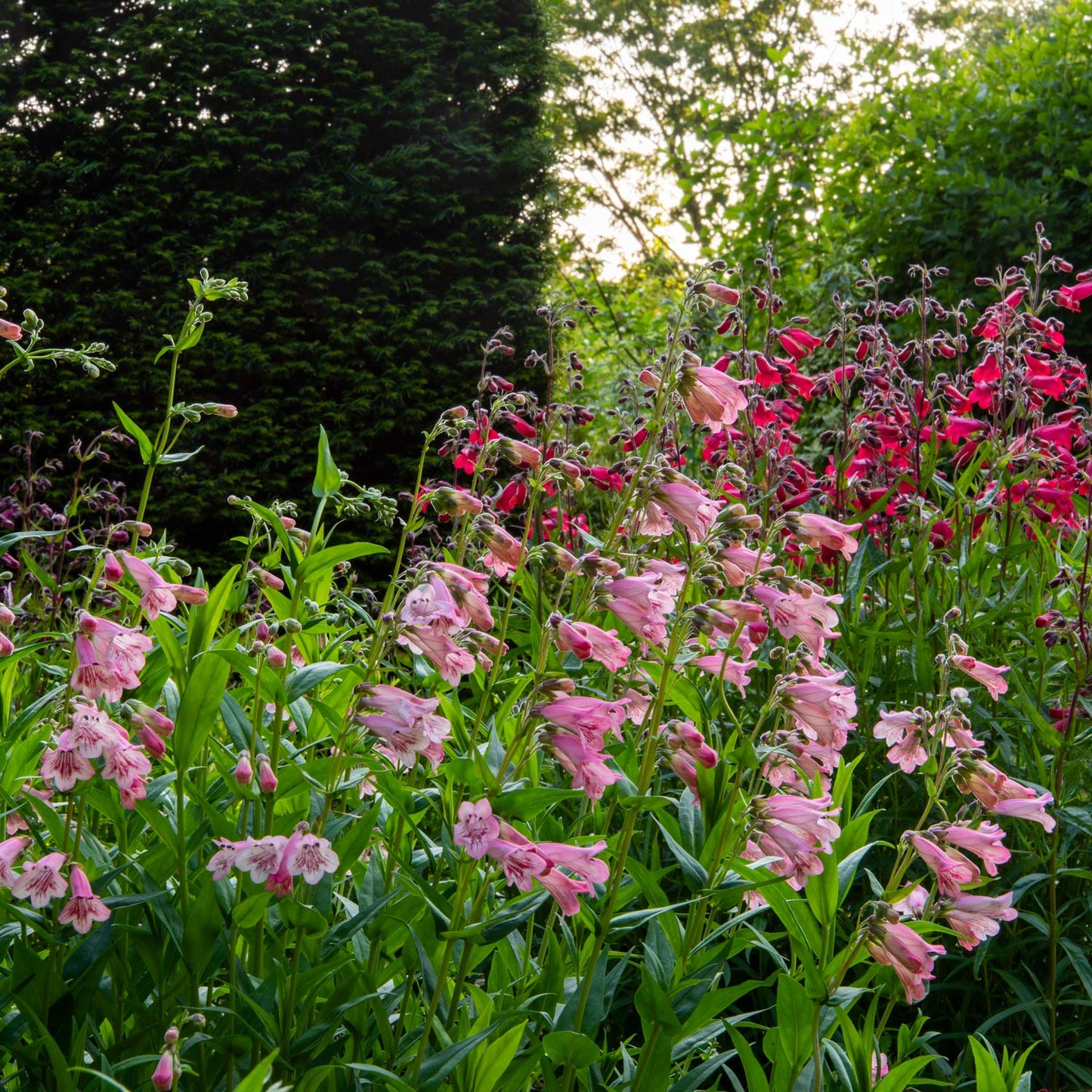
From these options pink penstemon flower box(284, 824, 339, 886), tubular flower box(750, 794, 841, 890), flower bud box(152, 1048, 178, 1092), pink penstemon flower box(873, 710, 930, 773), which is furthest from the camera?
pink penstemon flower box(873, 710, 930, 773)

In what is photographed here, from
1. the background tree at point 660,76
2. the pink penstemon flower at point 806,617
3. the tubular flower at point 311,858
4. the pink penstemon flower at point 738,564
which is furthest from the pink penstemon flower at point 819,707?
the background tree at point 660,76

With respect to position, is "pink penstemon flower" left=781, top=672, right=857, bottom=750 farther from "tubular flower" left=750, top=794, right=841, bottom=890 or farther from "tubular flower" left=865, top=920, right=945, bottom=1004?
"tubular flower" left=865, top=920, right=945, bottom=1004

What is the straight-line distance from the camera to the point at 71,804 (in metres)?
1.65

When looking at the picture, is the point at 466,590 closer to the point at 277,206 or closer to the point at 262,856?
the point at 262,856

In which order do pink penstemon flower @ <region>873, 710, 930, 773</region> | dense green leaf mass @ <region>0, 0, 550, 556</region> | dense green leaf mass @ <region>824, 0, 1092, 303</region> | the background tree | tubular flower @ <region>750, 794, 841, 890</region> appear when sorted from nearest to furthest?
tubular flower @ <region>750, 794, 841, 890</region> → pink penstemon flower @ <region>873, 710, 930, 773</region> → dense green leaf mass @ <region>824, 0, 1092, 303</region> → dense green leaf mass @ <region>0, 0, 550, 556</region> → the background tree

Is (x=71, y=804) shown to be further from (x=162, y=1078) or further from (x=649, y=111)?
(x=649, y=111)

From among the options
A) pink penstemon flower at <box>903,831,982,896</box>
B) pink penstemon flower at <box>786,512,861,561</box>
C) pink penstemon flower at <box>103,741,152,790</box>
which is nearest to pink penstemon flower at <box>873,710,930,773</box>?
pink penstemon flower at <box>903,831,982,896</box>

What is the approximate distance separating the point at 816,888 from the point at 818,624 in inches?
16.2

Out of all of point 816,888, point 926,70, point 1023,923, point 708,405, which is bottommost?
point 1023,923

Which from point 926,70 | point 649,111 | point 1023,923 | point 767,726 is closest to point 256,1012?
point 767,726

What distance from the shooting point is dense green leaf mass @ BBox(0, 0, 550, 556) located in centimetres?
819

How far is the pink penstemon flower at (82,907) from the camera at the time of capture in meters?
1.51

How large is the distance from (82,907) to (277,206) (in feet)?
26.1

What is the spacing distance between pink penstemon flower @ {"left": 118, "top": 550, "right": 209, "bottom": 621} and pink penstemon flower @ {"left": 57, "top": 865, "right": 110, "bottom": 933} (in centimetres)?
43
